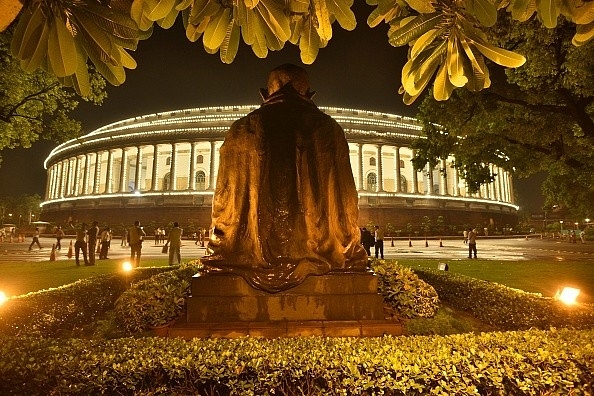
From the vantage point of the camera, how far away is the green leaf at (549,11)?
239 centimetres

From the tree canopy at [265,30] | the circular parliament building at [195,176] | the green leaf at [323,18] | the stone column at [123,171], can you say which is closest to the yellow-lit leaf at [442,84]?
the tree canopy at [265,30]

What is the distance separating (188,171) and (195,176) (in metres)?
1.86

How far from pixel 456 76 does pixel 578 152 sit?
16.4m

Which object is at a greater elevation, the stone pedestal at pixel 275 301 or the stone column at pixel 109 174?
the stone column at pixel 109 174

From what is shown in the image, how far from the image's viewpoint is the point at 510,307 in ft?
22.8

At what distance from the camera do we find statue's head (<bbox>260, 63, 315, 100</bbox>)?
264 inches

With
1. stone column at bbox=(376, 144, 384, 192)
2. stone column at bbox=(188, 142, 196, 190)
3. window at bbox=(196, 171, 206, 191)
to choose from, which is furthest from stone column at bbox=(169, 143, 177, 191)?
stone column at bbox=(376, 144, 384, 192)

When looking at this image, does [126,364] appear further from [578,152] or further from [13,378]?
[578,152]

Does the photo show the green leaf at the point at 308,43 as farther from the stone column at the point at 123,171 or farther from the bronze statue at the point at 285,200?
the stone column at the point at 123,171

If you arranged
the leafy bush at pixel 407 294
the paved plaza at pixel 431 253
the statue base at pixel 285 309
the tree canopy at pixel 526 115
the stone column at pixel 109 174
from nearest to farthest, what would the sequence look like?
the statue base at pixel 285 309, the leafy bush at pixel 407 294, the tree canopy at pixel 526 115, the paved plaza at pixel 431 253, the stone column at pixel 109 174

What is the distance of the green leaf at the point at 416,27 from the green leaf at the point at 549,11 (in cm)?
67

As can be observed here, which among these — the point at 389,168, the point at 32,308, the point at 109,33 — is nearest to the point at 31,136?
the point at 32,308

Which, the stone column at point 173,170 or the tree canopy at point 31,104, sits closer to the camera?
the tree canopy at point 31,104

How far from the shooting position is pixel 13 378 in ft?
11.3
